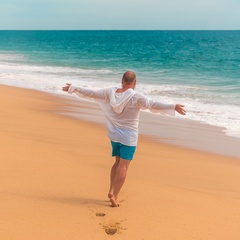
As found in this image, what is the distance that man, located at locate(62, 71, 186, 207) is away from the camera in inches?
175

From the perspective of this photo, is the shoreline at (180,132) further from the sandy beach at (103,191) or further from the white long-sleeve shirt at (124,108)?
the white long-sleeve shirt at (124,108)

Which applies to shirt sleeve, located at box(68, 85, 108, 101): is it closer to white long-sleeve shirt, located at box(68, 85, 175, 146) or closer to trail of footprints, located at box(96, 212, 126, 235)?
white long-sleeve shirt, located at box(68, 85, 175, 146)

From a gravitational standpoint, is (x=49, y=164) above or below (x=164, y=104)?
below

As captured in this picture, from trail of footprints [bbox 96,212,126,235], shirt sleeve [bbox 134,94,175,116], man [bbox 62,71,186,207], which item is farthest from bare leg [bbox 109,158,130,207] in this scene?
shirt sleeve [bbox 134,94,175,116]

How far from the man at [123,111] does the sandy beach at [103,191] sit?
455 millimetres

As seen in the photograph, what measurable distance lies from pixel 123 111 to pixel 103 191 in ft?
3.87

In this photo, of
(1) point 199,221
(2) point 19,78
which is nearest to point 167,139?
(1) point 199,221

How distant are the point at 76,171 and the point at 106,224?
1712mm

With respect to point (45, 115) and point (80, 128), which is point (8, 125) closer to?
point (80, 128)

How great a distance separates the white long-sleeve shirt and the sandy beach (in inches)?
31.8

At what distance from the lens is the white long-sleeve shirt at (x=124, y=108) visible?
4445mm

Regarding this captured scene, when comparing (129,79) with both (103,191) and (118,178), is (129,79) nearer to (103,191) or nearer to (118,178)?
(118,178)

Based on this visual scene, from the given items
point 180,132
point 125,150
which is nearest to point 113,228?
point 125,150

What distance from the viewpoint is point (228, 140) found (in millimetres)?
9688
